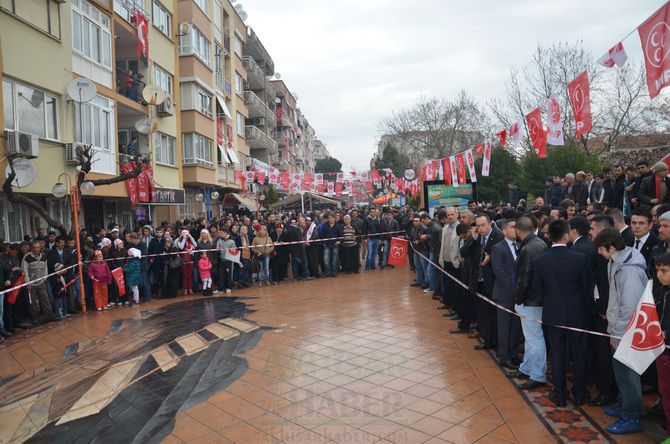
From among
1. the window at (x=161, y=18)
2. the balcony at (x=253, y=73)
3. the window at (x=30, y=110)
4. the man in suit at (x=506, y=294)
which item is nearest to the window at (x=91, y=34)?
the window at (x=30, y=110)

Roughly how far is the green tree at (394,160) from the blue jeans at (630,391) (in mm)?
53961

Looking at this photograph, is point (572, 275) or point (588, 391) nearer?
point (572, 275)

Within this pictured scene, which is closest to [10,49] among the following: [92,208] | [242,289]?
[92,208]

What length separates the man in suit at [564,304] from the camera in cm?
505

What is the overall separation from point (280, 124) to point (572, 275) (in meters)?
54.0

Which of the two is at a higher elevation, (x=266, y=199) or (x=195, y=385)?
(x=266, y=199)

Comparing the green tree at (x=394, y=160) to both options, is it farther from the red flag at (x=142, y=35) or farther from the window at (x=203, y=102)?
the red flag at (x=142, y=35)

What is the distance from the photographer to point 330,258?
15820 mm

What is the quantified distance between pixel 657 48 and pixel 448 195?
13421mm

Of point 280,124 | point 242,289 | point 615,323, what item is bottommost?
point 242,289

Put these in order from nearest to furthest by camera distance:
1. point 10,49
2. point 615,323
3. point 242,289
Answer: point 615,323 → point 10,49 → point 242,289

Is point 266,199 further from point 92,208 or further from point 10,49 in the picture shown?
point 10,49

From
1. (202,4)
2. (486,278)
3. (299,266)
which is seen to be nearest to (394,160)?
(202,4)

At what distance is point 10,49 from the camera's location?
1281 centimetres
